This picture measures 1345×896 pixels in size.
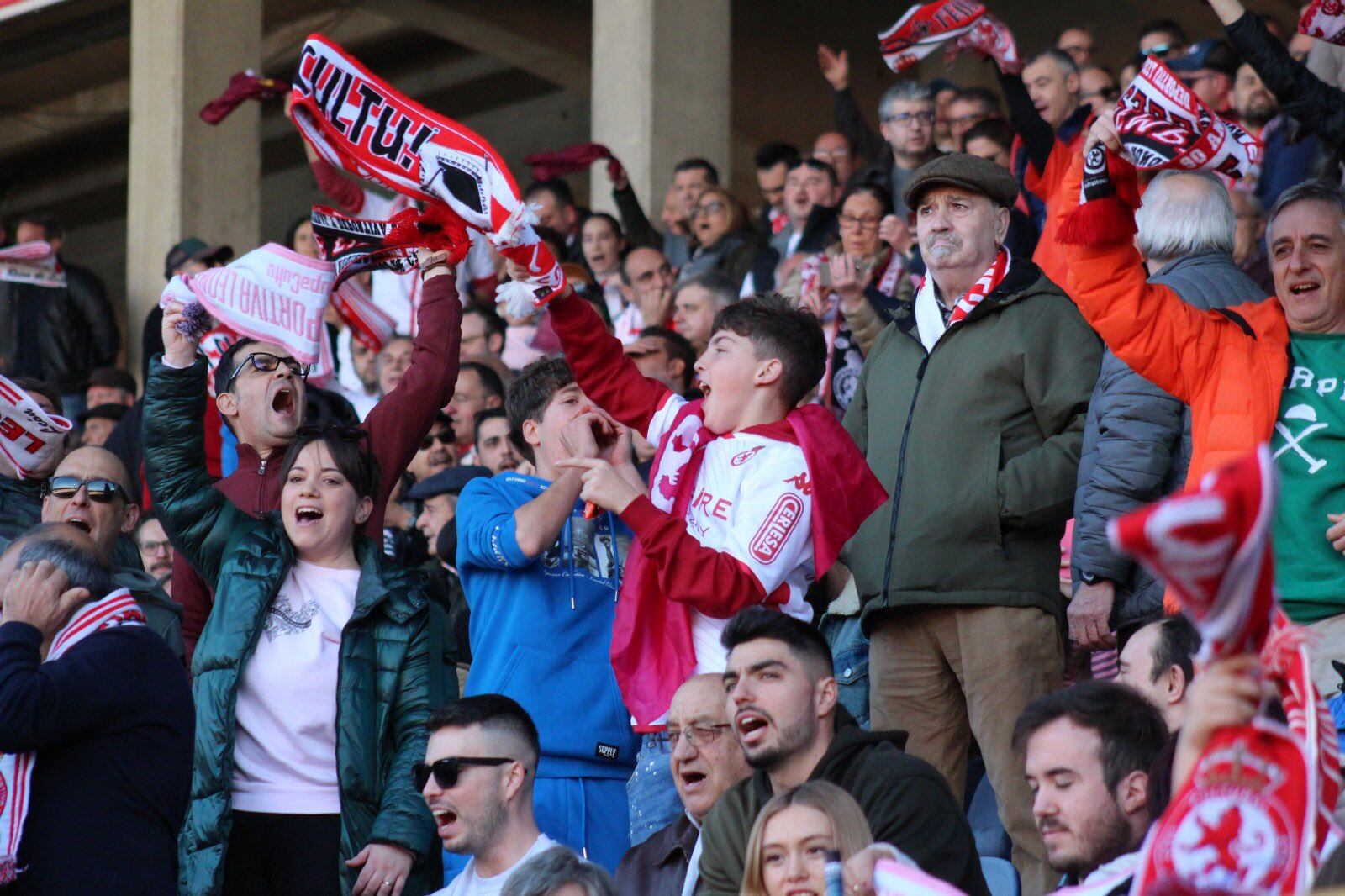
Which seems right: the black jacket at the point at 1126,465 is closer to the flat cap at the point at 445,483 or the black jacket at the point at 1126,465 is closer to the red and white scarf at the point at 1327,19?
the red and white scarf at the point at 1327,19

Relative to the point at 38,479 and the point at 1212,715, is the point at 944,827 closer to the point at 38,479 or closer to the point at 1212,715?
the point at 1212,715

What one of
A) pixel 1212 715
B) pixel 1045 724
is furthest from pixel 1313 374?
pixel 1212 715

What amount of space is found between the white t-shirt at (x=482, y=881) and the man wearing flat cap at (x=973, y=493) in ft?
3.33

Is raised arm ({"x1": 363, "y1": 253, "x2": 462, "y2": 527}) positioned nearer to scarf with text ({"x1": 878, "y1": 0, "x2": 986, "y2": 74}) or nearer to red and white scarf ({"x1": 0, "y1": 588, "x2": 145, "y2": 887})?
red and white scarf ({"x1": 0, "y1": 588, "x2": 145, "y2": 887})

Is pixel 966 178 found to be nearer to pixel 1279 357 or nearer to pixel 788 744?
pixel 1279 357

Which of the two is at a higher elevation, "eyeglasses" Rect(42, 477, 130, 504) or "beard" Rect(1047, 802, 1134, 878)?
"eyeglasses" Rect(42, 477, 130, 504)

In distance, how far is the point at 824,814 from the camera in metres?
3.74

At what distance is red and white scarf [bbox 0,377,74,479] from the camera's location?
6020 mm

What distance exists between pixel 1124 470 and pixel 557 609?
154 centimetres

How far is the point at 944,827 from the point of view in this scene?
3963 mm

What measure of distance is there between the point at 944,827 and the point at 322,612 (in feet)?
5.90

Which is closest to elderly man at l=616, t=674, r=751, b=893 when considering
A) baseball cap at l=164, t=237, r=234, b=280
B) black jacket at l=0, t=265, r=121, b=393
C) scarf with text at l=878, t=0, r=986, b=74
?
scarf with text at l=878, t=0, r=986, b=74

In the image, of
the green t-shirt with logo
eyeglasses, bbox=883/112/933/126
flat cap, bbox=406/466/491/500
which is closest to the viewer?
the green t-shirt with logo

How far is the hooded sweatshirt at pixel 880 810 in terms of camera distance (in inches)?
155
